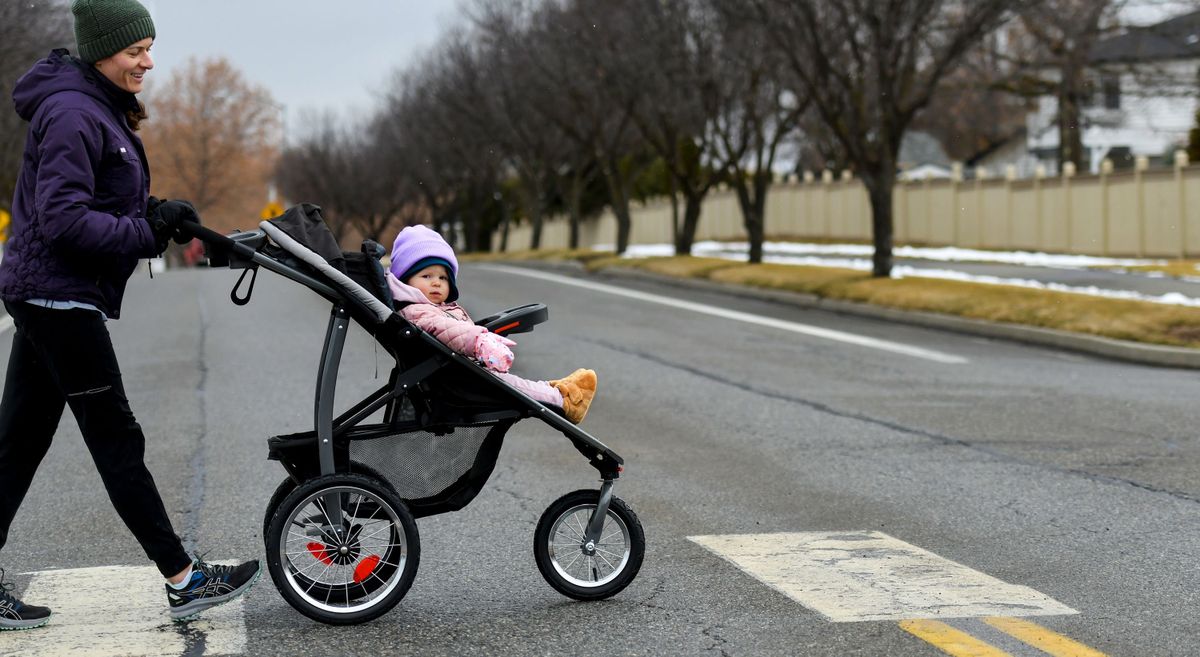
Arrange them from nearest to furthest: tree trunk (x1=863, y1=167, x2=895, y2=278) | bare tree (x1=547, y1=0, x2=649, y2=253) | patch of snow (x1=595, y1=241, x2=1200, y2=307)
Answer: patch of snow (x1=595, y1=241, x2=1200, y2=307)
tree trunk (x1=863, y1=167, x2=895, y2=278)
bare tree (x1=547, y1=0, x2=649, y2=253)

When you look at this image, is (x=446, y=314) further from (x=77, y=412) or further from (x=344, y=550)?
(x=77, y=412)

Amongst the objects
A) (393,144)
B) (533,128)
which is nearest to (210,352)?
(533,128)

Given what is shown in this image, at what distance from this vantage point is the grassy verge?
677 inches

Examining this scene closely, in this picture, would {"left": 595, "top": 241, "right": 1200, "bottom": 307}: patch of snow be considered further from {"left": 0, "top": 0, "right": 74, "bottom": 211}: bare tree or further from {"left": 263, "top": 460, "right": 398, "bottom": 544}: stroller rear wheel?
{"left": 263, "top": 460, "right": 398, "bottom": 544}: stroller rear wheel

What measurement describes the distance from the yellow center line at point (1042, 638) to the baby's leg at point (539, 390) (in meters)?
1.66

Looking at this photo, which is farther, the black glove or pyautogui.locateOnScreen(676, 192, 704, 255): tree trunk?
pyautogui.locateOnScreen(676, 192, 704, 255): tree trunk

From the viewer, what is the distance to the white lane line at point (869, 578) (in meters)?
5.39

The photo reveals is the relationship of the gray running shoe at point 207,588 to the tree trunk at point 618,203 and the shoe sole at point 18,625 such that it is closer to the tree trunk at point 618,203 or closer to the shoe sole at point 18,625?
the shoe sole at point 18,625

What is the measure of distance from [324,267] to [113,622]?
4.72ft

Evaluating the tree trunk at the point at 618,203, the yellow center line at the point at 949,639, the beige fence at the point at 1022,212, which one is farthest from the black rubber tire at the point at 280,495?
the tree trunk at the point at 618,203

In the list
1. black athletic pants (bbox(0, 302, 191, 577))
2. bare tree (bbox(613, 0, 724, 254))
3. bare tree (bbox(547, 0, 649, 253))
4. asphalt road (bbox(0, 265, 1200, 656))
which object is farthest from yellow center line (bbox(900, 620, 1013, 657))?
bare tree (bbox(547, 0, 649, 253))

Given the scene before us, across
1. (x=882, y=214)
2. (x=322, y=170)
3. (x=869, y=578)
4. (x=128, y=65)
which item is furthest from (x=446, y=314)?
(x=322, y=170)

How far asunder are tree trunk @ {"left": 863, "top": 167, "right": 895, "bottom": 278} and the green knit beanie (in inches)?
858

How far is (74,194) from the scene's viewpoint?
4.66 metres
